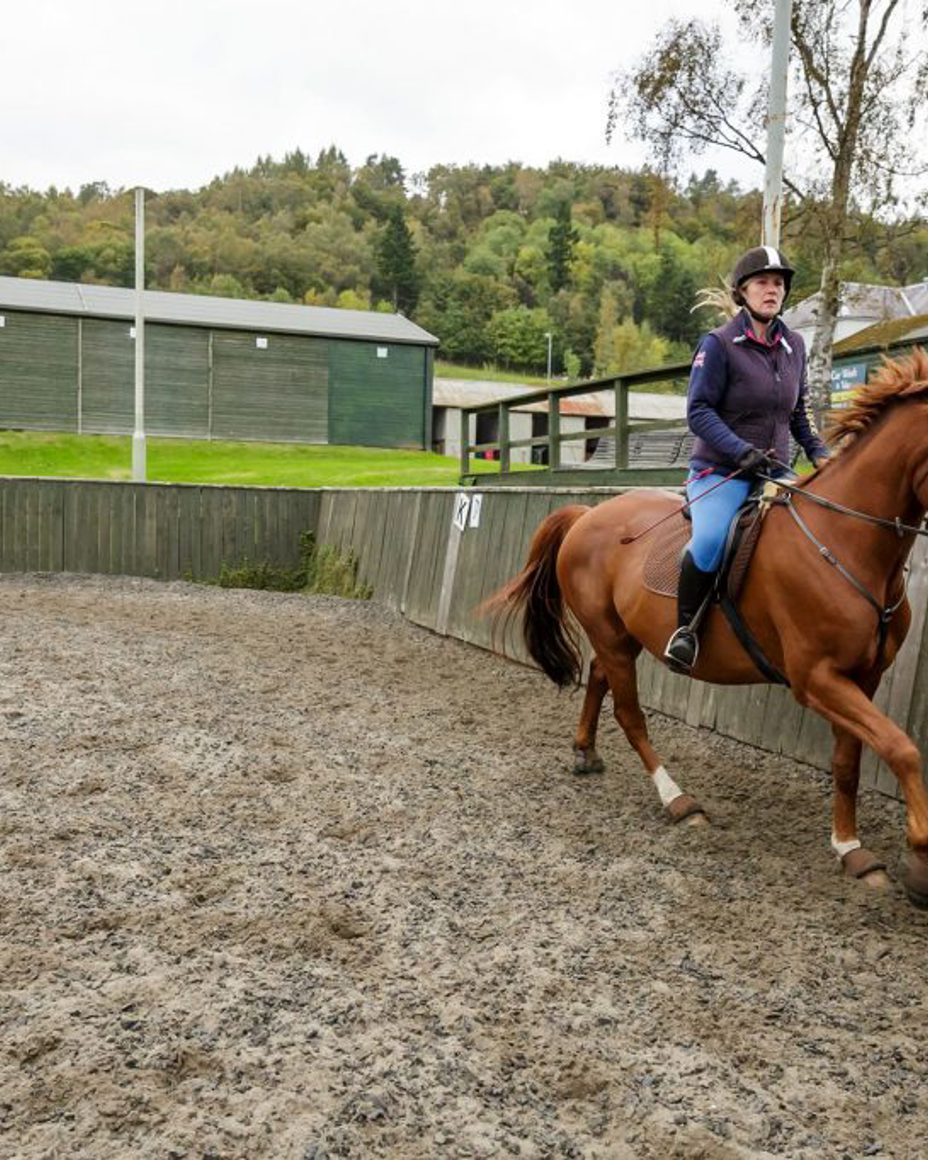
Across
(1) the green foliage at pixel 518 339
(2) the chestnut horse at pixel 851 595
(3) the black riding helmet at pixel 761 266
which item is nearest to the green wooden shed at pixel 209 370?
(3) the black riding helmet at pixel 761 266

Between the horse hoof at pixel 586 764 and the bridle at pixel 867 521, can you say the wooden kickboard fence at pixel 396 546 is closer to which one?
the bridle at pixel 867 521

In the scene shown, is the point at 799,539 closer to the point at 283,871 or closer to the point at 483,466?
the point at 283,871

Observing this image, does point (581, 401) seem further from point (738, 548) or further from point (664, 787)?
point (738, 548)

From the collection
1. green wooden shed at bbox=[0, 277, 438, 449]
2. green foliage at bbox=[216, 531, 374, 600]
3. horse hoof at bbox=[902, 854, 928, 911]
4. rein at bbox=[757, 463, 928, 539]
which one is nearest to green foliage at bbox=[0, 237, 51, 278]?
green wooden shed at bbox=[0, 277, 438, 449]

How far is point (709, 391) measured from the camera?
4.71 meters

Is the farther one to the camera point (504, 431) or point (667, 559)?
point (504, 431)

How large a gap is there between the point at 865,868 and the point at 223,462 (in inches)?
1174

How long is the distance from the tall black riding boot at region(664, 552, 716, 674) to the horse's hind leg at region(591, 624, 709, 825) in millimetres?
637

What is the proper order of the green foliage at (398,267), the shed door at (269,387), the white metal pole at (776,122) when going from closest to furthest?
the white metal pole at (776,122) → the shed door at (269,387) → the green foliage at (398,267)

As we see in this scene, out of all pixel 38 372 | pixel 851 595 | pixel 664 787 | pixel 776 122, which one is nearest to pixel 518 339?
pixel 38 372

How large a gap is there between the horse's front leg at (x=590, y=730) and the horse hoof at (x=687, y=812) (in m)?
0.93

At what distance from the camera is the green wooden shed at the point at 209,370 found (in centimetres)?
3422

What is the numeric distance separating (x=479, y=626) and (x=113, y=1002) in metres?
7.28

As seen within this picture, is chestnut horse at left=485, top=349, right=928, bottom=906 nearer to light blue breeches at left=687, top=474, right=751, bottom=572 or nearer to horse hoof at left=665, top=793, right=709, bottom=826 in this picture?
horse hoof at left=665, top=793, right=709, bottom=826
